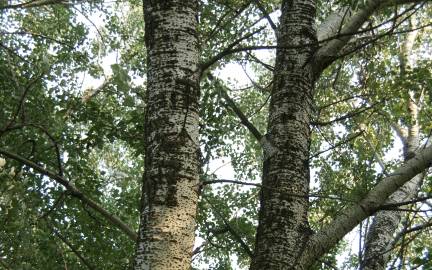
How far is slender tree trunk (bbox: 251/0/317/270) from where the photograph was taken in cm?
316

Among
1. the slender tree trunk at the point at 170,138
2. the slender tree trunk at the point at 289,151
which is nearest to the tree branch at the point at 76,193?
the slender tree trunk at the point at 170,138

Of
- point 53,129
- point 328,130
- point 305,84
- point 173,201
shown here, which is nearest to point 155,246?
point 173,201

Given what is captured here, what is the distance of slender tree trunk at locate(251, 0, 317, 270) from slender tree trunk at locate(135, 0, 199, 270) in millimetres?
732

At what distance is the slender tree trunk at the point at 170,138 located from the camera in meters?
2.18

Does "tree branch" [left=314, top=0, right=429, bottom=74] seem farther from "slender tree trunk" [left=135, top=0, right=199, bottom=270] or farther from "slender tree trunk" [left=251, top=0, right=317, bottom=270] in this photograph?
"slender tree trunk" [left=135, top=0, right=199, bottom=270]

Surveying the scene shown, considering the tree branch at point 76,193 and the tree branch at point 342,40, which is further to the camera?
the tree branch at point 342,40

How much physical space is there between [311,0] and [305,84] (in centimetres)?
79

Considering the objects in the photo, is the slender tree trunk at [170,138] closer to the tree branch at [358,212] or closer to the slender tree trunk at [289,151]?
the slender tree trunk at [289,151]

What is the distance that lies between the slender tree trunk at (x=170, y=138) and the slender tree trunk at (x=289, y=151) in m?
0.73

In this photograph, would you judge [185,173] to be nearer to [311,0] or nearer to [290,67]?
[290,67]

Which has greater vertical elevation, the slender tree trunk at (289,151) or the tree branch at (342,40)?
the tree branch at (342,40)

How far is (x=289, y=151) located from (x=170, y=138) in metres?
1.30

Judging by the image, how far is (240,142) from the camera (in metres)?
12.9

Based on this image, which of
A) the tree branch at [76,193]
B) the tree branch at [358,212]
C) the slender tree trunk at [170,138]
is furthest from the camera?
the tree branch at [358,212]
